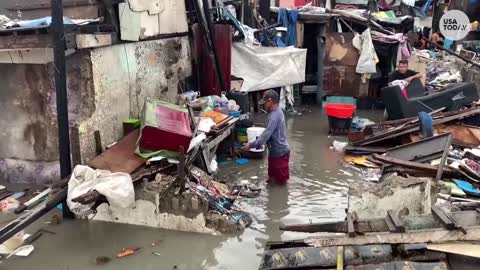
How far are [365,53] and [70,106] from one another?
34.3ft

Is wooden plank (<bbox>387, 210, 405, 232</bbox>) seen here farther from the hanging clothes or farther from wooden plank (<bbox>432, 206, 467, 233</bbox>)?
the hanging clothes

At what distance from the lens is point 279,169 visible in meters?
8.62

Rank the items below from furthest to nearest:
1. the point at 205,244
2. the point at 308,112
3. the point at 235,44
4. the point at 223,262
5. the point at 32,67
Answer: the point at 308,112, the point at 235,44, the point at 32,67, the point at 205,244, the point at 223,262

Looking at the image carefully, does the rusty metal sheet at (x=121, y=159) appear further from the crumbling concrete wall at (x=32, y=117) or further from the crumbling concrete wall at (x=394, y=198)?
the crumbling concrete wall at (x=394, y=198)

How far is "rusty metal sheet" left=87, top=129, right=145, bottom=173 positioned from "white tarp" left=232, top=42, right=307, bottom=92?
21.0ft

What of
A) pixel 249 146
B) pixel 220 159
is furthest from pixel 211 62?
pixel 249 146

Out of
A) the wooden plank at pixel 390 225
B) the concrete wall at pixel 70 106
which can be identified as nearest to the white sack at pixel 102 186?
the concrete wall at pixel 70 106

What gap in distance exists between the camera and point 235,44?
13.6 m

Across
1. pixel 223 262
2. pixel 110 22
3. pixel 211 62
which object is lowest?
pixel 223 262

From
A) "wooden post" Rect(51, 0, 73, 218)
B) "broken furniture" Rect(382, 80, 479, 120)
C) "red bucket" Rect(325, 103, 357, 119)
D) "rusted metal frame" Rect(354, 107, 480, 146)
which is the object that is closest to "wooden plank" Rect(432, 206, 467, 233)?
"wooden post" Rect(51, 0, 73, 218)

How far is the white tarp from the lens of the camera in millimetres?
13773

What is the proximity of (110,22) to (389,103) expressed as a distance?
297 inches

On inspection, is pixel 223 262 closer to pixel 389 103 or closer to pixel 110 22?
pixel 110 22

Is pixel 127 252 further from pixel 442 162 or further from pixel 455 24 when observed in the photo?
pixel 455 24
